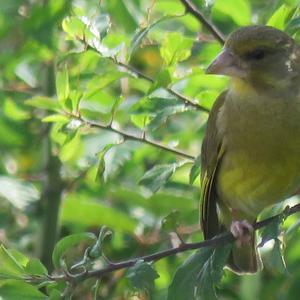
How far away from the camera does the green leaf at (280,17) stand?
3783 mm

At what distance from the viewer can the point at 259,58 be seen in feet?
13.6

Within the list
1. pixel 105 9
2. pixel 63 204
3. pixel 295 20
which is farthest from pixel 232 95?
pixel 63 204

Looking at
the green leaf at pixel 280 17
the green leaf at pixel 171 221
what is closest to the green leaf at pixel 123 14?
the green leaf at pixel 280 17

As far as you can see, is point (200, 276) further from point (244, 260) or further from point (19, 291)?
point (244, 260)

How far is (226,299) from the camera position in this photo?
5.12 metres

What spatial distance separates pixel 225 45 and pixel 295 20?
354 millimetres

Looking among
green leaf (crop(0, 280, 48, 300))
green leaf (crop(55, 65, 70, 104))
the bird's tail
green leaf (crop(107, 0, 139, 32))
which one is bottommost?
the bird's tail

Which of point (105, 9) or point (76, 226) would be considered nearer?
point (105, 9)

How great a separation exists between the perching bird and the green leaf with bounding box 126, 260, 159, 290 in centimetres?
54

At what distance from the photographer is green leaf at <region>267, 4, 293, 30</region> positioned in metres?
3.78

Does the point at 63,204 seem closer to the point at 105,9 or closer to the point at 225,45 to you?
the point at 105,9

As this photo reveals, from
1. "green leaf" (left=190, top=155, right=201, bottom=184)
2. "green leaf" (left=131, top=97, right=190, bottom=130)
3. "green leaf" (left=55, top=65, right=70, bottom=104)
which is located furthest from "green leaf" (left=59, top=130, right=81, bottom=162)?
"green leaf" (left=190, top=155, right=201, bottom=184)

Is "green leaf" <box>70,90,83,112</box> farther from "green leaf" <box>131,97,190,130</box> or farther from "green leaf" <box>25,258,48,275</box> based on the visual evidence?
"green leaf" <box>25,258,48,275</box>

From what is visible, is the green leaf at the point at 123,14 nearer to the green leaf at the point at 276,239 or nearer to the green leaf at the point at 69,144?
the green leaf at the point at 69,144
